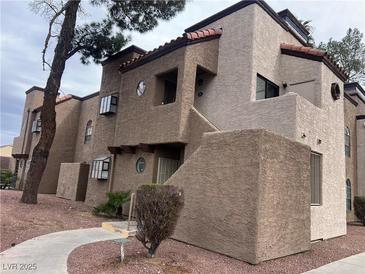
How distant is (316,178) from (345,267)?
4.52m

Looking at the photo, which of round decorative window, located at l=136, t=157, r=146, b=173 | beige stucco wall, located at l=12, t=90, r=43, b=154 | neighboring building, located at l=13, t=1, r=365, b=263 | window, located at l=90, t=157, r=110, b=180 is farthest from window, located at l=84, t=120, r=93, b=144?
round decorative window, located at l=136, t=157, r=146, b=173

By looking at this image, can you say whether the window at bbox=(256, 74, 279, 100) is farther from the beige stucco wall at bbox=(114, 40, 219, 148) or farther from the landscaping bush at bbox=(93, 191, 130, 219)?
the landscaping bush at bbox=(93, 191, 130, 219)

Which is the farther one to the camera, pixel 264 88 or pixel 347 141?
pixel 347 141

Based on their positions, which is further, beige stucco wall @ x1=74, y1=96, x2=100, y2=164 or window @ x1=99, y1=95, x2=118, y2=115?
beige stucco wall @ x1=74, y1=96, x2=100, y2=164

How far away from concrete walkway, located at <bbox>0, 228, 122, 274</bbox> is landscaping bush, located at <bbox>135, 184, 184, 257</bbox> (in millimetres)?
1817

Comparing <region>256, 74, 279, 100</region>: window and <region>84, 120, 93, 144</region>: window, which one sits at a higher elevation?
<region>256, 74, 279, 100</region>: window

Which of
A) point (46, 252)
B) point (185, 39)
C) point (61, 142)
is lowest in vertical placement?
point (46, 252)

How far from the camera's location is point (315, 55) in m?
13.0

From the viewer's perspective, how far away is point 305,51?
1347cm

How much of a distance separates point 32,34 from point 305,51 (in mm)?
12855

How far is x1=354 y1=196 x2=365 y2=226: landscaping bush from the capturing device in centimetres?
1795

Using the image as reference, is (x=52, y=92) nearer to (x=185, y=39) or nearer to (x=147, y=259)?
(x=185, y=39)

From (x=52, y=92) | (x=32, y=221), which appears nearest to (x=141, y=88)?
(x=52, y=92)

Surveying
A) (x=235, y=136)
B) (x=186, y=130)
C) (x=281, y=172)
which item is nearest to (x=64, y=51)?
(x=186, y=130)
